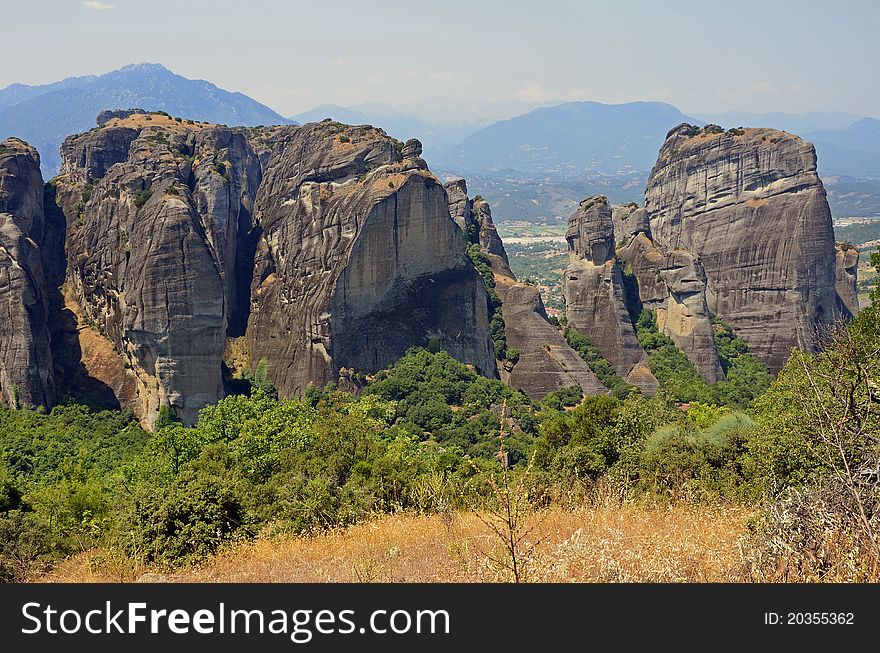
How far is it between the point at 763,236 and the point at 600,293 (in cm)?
1340

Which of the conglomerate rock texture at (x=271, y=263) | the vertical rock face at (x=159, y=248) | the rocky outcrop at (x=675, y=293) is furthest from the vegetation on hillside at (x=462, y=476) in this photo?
the rocky outcrop at (x=675, y=293)

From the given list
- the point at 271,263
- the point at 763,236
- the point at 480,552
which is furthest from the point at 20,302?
the point at 763,236

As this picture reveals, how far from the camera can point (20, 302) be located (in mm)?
36938

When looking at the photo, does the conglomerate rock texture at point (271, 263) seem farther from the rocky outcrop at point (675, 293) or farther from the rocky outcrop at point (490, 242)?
the rocky outcrop at point (675, 293)

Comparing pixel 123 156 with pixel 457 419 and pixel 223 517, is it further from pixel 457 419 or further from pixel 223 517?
pixel 223 517

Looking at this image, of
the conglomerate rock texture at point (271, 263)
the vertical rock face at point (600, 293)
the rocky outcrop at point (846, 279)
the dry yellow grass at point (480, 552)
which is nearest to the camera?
the dry yellow grass at point (480, 552)

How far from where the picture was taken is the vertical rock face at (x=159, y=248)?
122ft

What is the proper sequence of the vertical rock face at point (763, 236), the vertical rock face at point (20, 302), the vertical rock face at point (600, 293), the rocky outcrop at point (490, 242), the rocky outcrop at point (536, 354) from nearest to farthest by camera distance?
the vertical rock face at point (20, 302) < the rocky outcrop at point (536, 354) < the vertical rock face at point (600, 293) < the vertical rock face at point (763, 236) < the rocky outcrop at point (490, 242)

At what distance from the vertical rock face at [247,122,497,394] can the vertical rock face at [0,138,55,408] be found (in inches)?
446

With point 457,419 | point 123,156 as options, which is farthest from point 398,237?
point 123,156

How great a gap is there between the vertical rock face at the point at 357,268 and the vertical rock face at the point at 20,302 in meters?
11.3

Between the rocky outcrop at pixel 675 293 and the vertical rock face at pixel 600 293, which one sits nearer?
the vertical rock face at pixel 600 293

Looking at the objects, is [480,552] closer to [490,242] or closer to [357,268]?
[357,268]

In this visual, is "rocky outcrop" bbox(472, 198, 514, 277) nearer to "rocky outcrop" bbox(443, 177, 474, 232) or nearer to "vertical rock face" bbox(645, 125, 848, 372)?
"rocky outcrop" bbox(443, 177, 474, 232)
